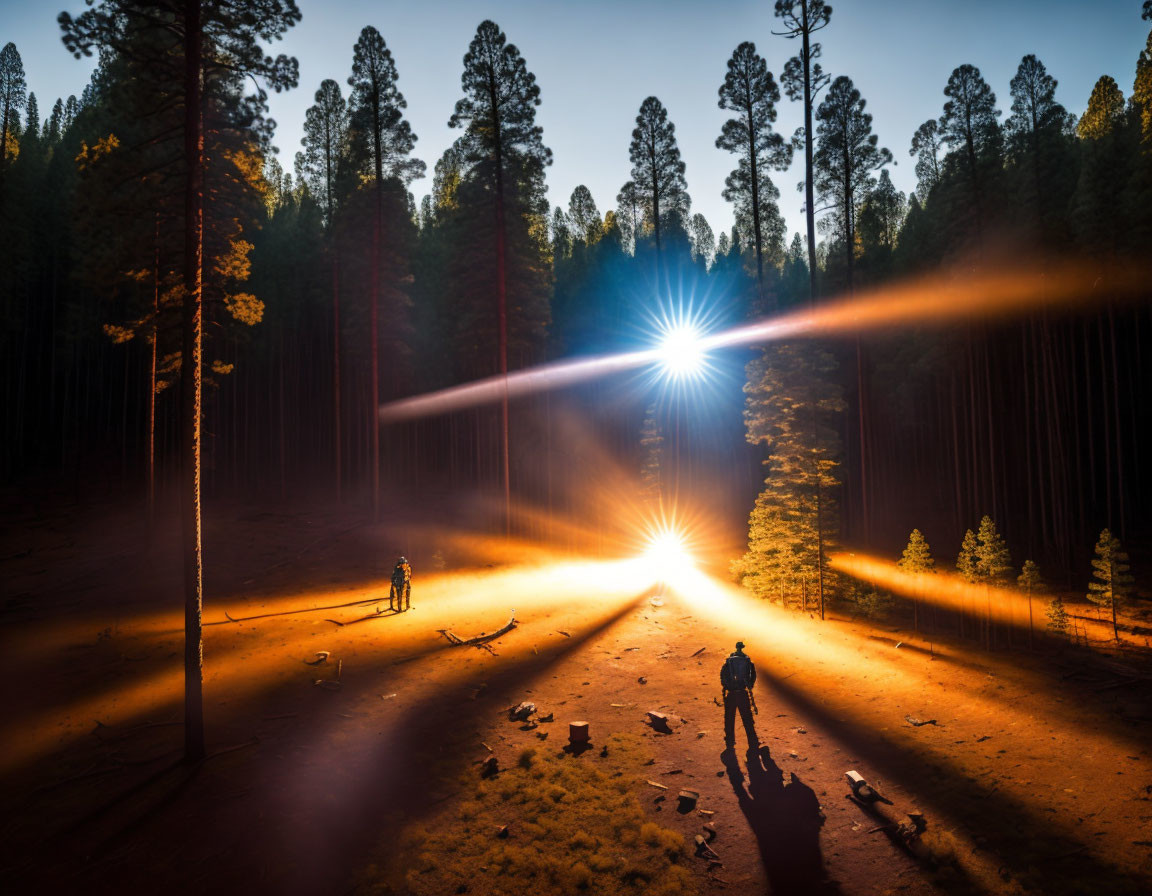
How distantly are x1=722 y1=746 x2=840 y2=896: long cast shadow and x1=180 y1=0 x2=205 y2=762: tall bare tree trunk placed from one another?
923 cm

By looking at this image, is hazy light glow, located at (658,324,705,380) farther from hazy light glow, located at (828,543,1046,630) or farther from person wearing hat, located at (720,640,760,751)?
person wearing hat, located at (720,640,760,751)

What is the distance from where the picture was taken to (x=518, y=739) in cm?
931

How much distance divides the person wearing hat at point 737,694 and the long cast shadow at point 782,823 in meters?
0.32

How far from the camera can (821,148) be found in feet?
74.6

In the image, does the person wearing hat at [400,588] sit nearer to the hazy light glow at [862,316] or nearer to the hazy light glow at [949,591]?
the hazy light glow at [862,316]

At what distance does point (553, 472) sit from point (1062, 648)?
1160 inches

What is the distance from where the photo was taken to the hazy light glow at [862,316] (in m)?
20.5

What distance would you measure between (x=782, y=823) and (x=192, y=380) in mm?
11873

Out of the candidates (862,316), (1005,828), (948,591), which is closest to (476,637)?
(1005,828)

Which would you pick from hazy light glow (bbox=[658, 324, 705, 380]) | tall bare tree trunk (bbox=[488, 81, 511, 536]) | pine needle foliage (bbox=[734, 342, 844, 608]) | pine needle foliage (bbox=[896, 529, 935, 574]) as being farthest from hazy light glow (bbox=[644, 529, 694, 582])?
hazy light glow (bbox=[658, 324, 705, 380])

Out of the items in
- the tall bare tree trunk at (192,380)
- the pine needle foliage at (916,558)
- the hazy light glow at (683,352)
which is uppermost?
the hazy light glow at (683,352)

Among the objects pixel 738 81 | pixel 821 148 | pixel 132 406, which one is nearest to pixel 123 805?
pixel 821 148

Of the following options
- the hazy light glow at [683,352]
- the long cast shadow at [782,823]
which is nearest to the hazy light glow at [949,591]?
the long cast shadow at [782,823]

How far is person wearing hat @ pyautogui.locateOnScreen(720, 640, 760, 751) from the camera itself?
900 cm
